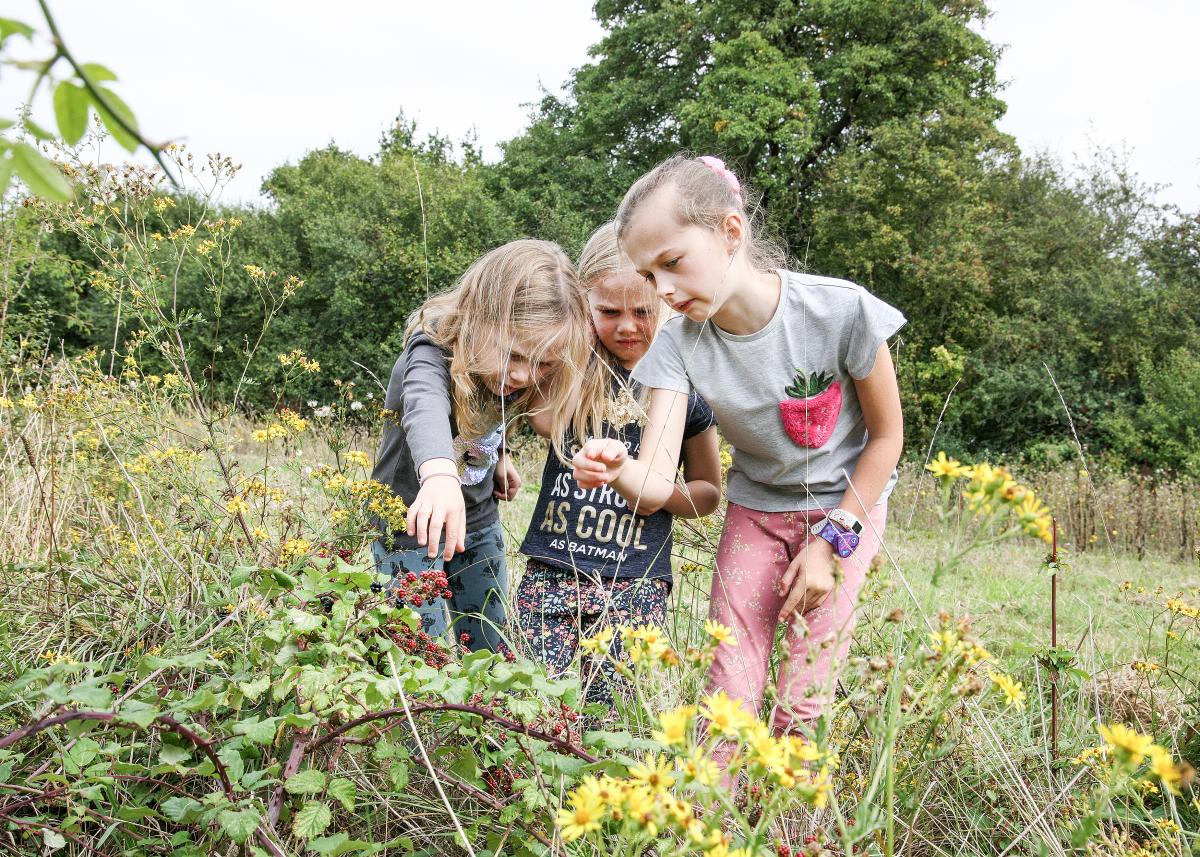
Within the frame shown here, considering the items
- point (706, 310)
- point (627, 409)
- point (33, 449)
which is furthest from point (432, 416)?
point (33, 449)

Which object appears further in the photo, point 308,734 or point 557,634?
point 557,634

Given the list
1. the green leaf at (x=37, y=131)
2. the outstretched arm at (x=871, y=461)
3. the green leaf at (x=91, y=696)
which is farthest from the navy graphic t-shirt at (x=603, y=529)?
the green leaf at (x=37, y=131)

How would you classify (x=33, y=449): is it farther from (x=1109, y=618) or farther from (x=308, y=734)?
(x=1109, y=618)

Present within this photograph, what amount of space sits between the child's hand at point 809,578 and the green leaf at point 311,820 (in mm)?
1101

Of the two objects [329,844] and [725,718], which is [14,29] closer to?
[725,718]

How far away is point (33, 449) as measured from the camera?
2.89 m

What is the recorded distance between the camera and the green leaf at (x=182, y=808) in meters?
1.17

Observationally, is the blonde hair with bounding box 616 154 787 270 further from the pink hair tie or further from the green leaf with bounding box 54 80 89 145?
the green leaf with bounding box 54 80 89 145

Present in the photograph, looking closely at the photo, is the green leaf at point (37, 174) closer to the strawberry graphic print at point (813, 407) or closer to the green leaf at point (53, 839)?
the green leaf at point (53, 839)

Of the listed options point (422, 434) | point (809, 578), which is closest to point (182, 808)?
point (422, 434)

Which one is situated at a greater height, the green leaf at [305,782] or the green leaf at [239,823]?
the green leaf at [305,782]

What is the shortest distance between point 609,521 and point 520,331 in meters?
0.61

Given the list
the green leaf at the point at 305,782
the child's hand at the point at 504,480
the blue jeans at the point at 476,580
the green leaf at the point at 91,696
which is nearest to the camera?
the green leaf at the point at 91,696

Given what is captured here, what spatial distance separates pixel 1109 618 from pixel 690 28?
16477mm
